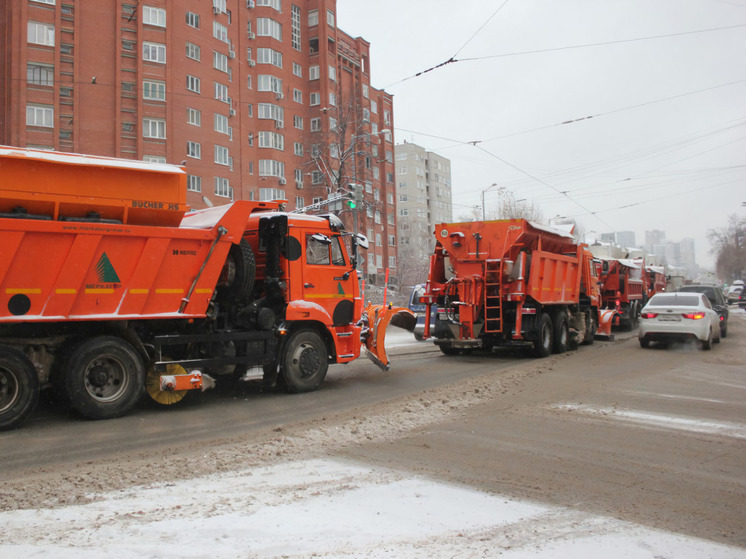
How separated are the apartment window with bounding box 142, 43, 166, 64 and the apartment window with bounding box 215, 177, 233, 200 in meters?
8.01

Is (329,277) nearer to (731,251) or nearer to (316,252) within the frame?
(316,252)

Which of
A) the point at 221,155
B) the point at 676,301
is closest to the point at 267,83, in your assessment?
the point at 221,155

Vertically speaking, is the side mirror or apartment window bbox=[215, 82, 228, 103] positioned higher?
apartment window bbox=[215, 82, 228, 103]

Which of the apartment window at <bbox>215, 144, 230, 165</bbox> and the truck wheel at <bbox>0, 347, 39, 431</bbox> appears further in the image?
the apartment window at <bbox>215, 144, 230, 165</bbox>

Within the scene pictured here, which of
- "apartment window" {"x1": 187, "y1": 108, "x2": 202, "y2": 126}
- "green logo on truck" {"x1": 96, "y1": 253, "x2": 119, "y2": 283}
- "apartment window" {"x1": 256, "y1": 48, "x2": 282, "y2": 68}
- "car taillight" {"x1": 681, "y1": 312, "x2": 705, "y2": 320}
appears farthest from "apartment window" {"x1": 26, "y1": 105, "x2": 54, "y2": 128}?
"car taillight" {"x1": 681, "y1": 312, "x2": 705, "y2": 320}

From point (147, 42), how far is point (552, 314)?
30.3 metres

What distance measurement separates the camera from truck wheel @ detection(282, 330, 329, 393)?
31.0 ft

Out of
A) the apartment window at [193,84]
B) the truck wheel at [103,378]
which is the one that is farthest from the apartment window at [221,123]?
the truck wheel at [103,378]

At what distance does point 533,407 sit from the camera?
27.3 feet

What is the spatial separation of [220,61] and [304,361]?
1413 inches

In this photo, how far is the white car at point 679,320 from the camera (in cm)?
1538

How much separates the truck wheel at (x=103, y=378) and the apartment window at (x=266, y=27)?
4258 centimetres

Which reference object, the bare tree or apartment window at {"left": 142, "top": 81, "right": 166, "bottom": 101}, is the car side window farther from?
the bare tree

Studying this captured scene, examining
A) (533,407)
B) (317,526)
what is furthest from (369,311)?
(317,526)
